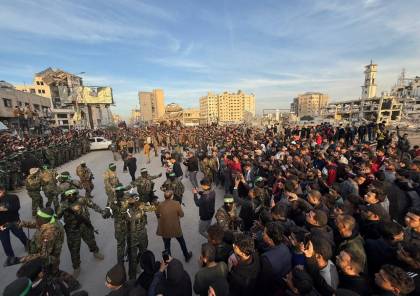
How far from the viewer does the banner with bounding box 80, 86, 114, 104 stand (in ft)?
132

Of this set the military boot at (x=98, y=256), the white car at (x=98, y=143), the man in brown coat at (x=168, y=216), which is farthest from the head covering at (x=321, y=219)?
the white car at (x=98, y=143)

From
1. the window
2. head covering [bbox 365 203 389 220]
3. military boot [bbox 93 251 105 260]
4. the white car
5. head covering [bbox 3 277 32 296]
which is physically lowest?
military boot [bbox 93 251 105 260]

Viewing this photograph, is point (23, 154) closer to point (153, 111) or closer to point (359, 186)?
point (359, 186)

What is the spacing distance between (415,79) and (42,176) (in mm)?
87080

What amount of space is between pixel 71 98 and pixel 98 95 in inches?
214

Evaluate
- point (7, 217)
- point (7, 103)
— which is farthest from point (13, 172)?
point (7, 103)

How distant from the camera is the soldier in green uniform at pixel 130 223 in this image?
12.4ft

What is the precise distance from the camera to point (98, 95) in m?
41.3

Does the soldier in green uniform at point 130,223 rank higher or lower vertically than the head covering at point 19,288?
lower

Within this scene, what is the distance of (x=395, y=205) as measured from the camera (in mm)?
3986

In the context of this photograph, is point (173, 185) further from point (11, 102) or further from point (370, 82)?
point (370, 82)

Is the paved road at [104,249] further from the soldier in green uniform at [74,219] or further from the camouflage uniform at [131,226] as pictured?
the camouflage uniform at [131,226]

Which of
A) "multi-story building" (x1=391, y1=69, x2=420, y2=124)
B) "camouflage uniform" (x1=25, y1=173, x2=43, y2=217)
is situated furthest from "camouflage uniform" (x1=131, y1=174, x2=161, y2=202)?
"multi-story building" (x1=391, y1=69, x2=420, y2=124)

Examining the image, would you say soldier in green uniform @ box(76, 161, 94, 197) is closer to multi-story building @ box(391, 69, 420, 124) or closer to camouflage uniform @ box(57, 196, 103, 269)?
camouflage uniform @ box(57, 196, 103, 269)
